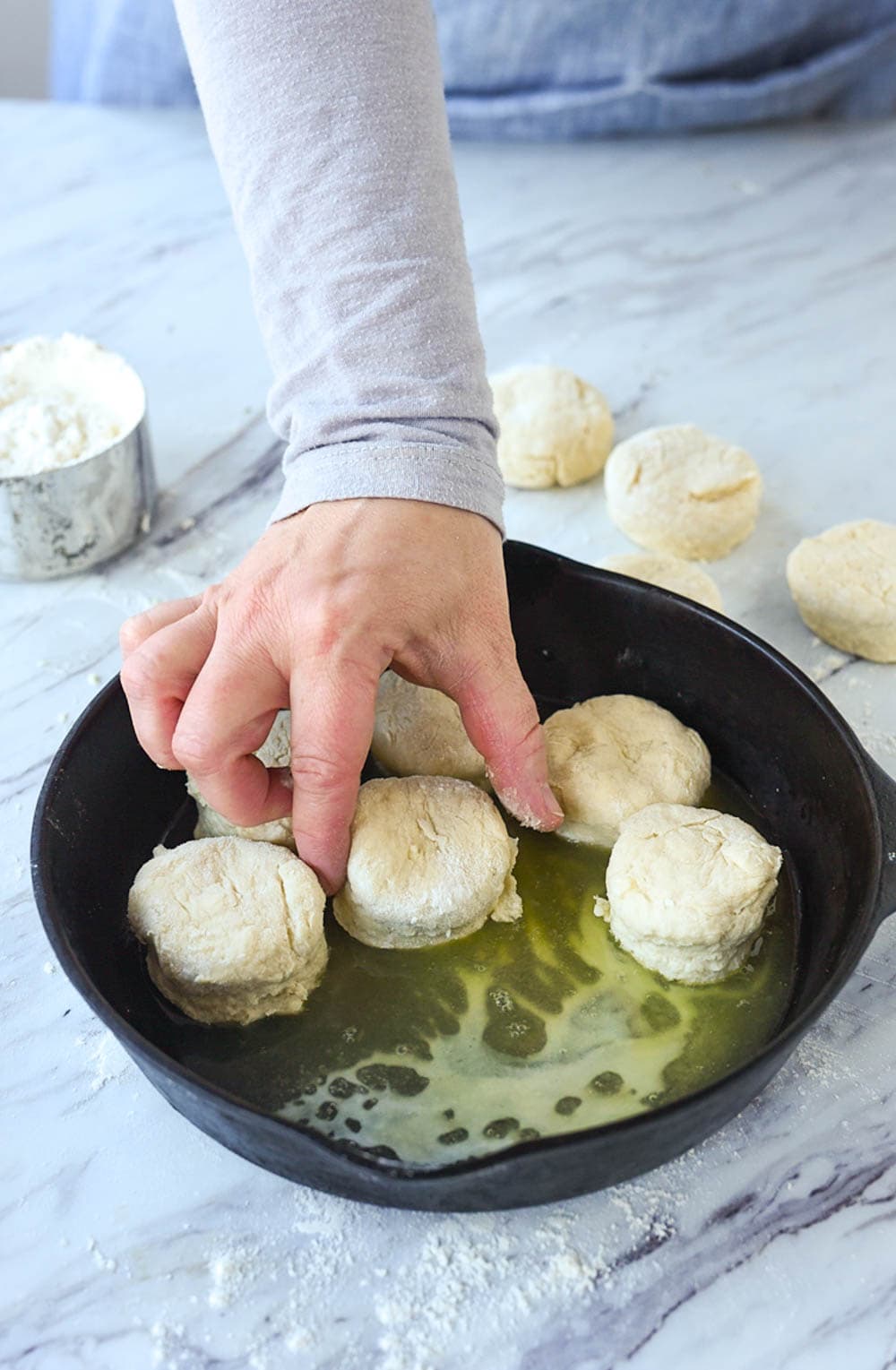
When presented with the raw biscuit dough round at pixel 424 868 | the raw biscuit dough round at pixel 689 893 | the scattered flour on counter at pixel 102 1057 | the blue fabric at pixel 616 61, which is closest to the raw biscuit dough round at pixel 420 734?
the raw biscuit dough round at pixel 424 868

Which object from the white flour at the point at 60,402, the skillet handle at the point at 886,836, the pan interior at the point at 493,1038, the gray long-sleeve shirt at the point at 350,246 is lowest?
the pan interior at the point at 493,1038

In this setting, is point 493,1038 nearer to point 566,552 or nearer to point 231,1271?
point 231,1271

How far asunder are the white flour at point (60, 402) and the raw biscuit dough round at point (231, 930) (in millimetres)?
547

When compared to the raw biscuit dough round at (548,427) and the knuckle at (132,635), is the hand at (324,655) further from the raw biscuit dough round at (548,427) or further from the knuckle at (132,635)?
the raw biscuit dough round at (548,427)

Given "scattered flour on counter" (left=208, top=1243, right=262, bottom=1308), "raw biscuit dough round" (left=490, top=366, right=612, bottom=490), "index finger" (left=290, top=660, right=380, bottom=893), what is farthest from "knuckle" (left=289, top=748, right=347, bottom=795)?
"raw biscuit dough round" (left=490, top=366, right=612, bottom=490)

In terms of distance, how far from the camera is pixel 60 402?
1489 mm

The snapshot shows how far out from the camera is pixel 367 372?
102cm

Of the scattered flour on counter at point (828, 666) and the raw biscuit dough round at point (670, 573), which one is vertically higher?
the raw biscuit dough round at point (670, 573)

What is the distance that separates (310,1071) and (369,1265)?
0.47 feet

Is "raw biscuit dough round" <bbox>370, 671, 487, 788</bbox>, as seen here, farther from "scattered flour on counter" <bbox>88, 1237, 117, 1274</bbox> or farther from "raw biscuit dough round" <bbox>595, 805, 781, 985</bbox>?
"scattered flour on counter" <bbox>88, 1237, 117, 1274</bbox>

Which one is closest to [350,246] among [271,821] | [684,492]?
[271,821]

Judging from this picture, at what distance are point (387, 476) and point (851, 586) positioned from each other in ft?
1.95

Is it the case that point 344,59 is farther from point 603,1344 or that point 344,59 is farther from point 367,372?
point 603,1344

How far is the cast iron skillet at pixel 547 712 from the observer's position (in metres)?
0.80
